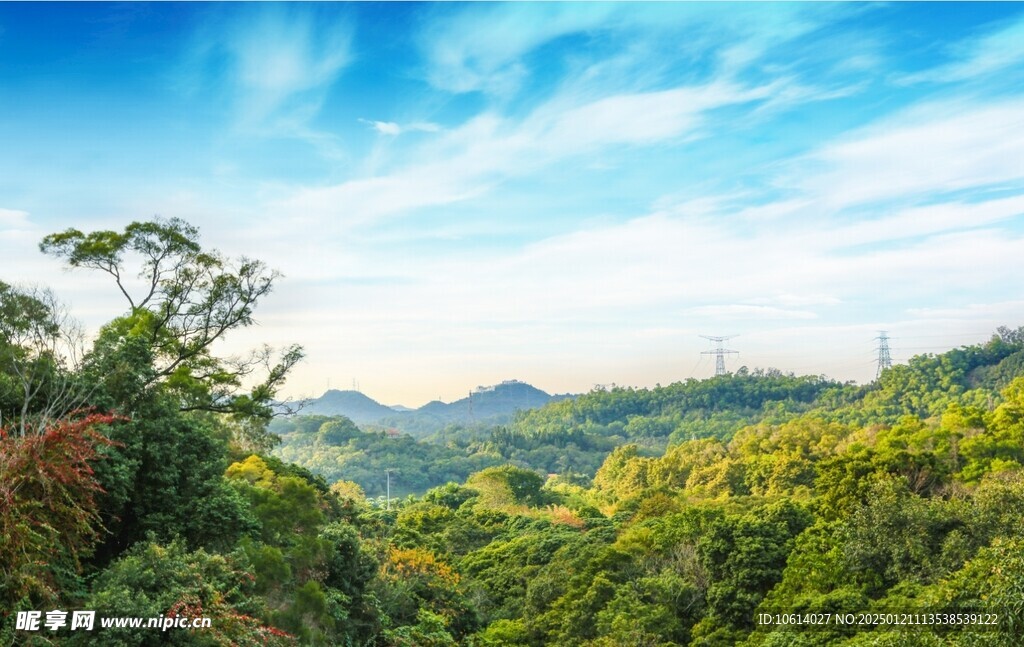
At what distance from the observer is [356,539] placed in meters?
15.0

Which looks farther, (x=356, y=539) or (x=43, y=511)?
(x=356, y=539)

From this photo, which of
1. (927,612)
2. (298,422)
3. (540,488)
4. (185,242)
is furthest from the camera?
(298,422)

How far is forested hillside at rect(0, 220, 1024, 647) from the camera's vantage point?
8.04 meters

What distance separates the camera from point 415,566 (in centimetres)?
2089

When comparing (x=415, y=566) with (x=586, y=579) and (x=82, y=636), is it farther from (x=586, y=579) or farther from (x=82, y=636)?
(x=82, y=636)

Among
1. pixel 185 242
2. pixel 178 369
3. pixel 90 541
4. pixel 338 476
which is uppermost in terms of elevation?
pixel 185 242

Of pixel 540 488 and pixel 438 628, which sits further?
pixel 540 488

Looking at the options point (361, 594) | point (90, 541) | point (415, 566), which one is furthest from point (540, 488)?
point (90, 541)

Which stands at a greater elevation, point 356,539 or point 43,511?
point 43,511

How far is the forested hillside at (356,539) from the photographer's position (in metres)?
8.04

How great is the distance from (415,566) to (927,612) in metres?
12.2

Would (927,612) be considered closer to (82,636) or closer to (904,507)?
(904,507)

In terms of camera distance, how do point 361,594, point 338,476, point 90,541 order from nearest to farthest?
point 90,541 < point 361,594 < point 338,476

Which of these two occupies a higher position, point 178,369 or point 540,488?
point 178,369
